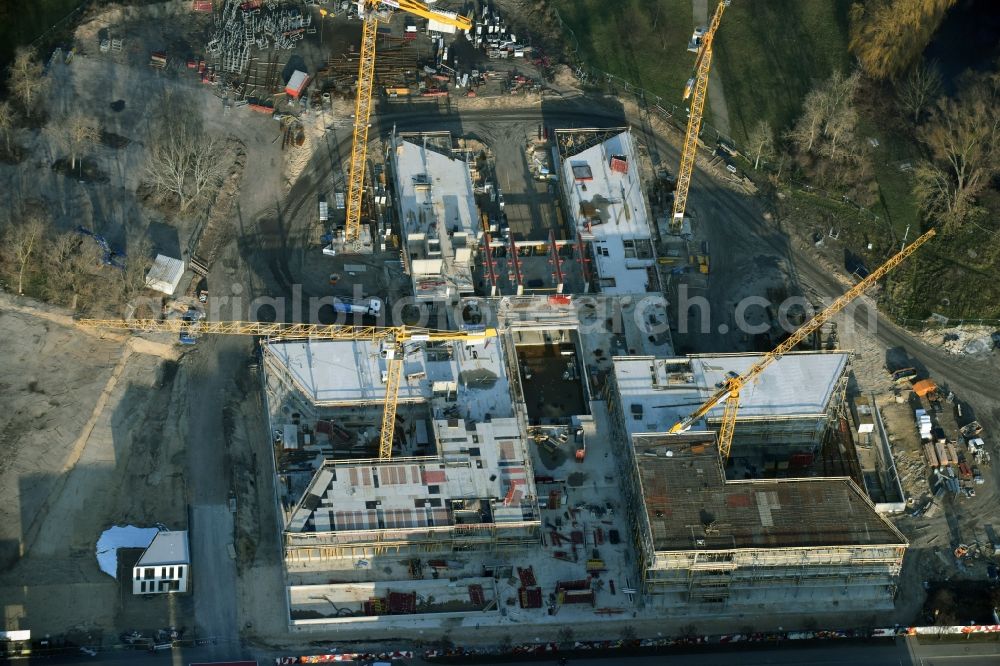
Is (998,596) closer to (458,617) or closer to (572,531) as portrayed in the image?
(572,531)

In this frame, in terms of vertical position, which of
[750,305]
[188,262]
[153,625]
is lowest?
[153,625]

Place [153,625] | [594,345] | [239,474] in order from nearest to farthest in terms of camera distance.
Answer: [153,625] → [239,474] → [594,345]

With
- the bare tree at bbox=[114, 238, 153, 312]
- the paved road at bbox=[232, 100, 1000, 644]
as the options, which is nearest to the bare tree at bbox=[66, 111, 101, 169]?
the bare tree at bbox=[114, 238, 153, 312]

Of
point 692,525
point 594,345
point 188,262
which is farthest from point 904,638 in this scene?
point 188,262

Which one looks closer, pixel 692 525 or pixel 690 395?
pixel 692 525

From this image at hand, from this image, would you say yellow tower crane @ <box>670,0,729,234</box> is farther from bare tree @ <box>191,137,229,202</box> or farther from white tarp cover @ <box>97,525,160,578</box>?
white tarp cover @ <box>97,525,160,578</box>

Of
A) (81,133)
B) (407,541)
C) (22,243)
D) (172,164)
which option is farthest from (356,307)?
(81,133)

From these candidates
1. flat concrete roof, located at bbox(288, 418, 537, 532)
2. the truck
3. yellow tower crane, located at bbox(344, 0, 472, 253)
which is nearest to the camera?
flat concrete roof, located at bbox(288, 418, 537, 532)
